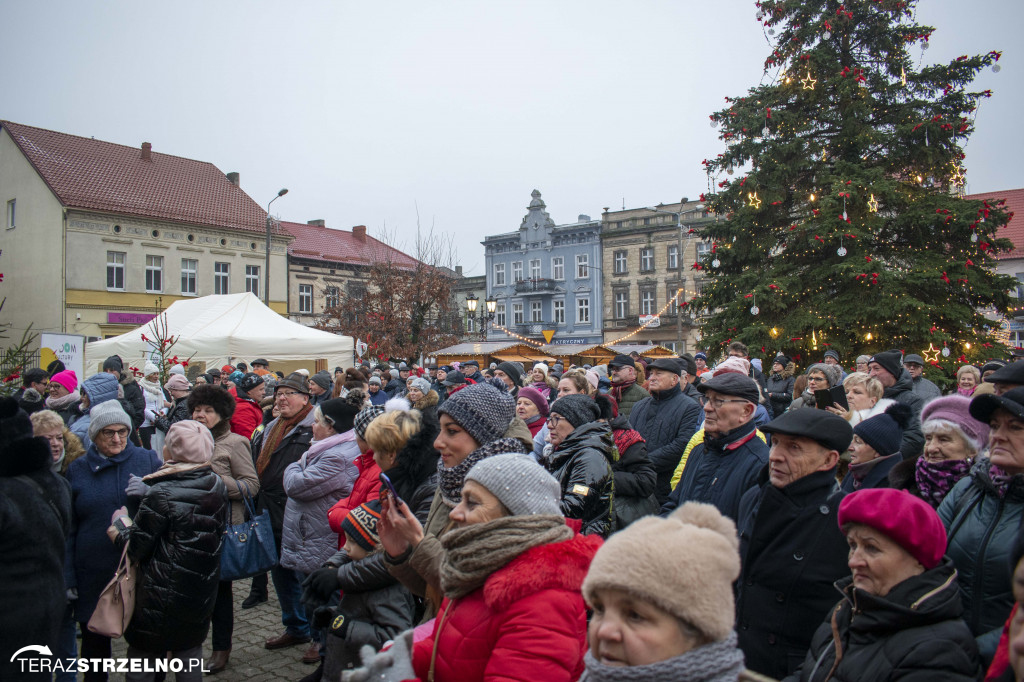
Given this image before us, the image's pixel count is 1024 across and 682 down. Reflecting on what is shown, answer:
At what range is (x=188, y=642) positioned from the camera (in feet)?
12.9

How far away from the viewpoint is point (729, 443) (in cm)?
373

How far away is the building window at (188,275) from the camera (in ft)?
114

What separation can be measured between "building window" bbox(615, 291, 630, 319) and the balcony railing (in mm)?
5081

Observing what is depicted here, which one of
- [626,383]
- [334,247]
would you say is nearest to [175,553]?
[626,383]

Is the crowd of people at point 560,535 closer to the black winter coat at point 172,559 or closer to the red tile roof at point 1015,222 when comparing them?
the black winter coat at point 172,559

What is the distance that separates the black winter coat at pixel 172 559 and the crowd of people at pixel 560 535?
12mm

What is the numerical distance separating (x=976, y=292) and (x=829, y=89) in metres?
5.99

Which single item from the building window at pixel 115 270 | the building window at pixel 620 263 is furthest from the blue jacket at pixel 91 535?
the building window at pixel 620 263

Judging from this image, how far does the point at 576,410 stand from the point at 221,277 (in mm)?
36027

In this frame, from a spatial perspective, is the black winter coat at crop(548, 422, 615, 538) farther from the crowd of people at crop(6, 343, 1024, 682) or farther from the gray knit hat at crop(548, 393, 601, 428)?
the gray knit hat at crop(548, 393, 601, 428)

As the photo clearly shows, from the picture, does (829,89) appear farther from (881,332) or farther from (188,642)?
(188,642)

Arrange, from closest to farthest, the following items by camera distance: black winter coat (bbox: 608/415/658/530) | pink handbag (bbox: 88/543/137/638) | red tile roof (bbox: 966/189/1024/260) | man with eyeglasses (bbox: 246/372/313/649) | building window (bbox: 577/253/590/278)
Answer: pink handbag (bbox: 88/543/137/638), black winter coat (bbox: 608/415/658/530), man with eyeglasses (bbox: 246/372/313/649), red tile roof (bbox: 966/189/1024/260), building window (bbox: 577/253/590/278)

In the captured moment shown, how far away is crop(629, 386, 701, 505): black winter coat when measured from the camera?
18.0 feet

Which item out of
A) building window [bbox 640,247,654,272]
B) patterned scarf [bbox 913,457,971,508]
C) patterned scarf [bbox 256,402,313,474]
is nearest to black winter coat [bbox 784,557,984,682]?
patterned scarf [bbox 913,457,971,508]
